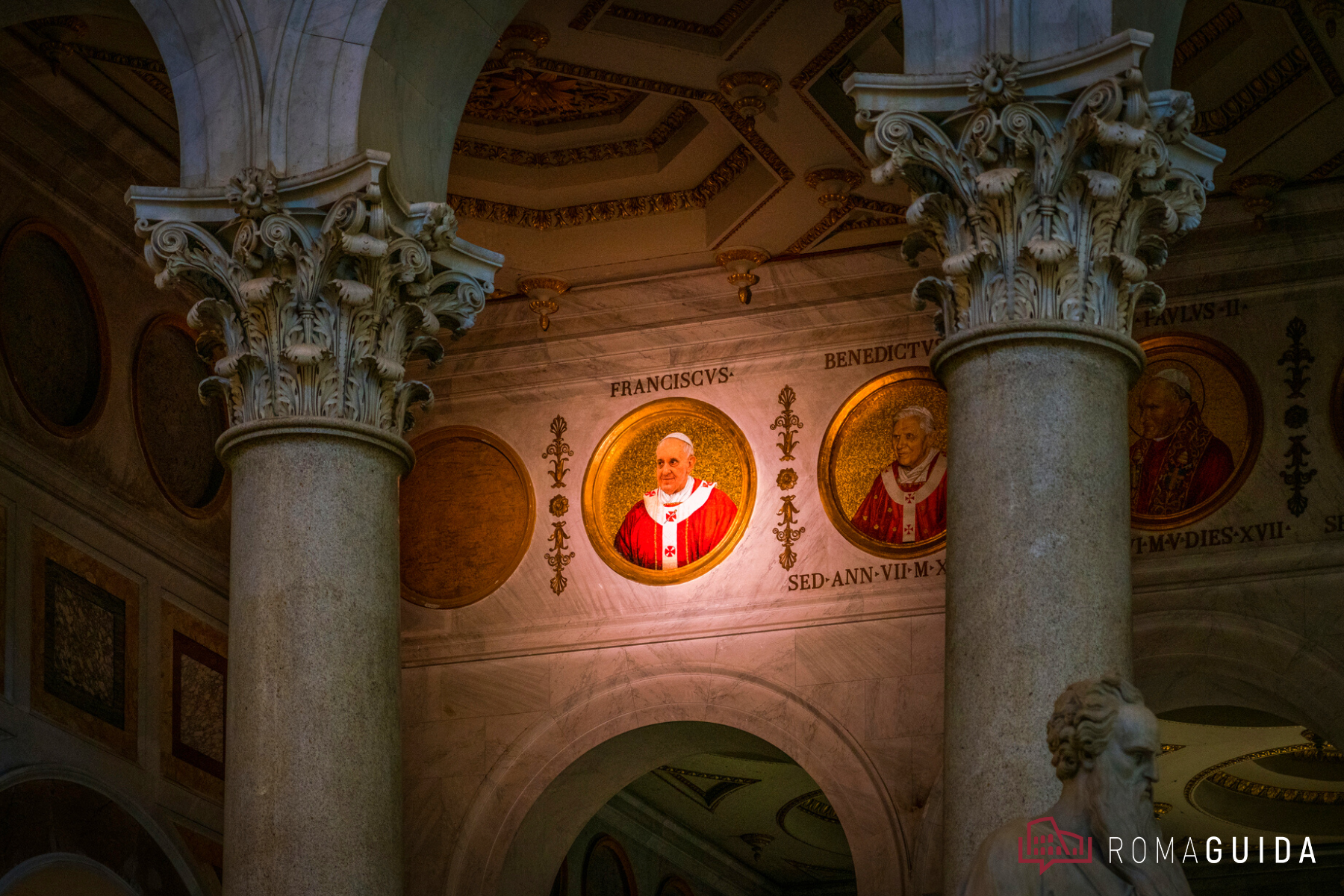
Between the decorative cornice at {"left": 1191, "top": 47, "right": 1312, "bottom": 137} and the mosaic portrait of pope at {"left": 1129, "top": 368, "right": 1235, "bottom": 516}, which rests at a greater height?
the decorative cornice at {"left": 1191, "top": 47, "right": 1312, "bottom": 137}

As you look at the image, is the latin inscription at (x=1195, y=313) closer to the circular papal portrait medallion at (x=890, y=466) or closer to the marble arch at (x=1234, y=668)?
the circular papal portrait medallion at (x=890, y=466)

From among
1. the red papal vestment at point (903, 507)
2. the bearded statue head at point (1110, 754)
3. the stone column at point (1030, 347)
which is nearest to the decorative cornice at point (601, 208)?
the red papal vestment at point (903, 507)

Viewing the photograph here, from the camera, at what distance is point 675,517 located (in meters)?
14.9

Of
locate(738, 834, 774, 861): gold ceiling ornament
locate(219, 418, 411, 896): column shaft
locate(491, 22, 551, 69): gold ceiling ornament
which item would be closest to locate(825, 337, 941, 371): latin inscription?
locate(491, 22, 551, 69): gold ceiling ornament

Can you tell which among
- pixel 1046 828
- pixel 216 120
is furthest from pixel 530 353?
pixel 1046 828

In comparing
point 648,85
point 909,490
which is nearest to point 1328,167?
point 909,490

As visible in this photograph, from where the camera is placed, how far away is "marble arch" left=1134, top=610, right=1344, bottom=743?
1305 centimetres

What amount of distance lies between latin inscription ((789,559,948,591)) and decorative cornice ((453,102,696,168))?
113 inches

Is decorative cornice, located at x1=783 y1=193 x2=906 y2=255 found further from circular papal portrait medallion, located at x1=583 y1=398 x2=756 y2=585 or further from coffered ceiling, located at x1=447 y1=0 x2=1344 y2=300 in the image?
circular papal portrait medallion, located at x1=583 y1=398 x2=756 y2=585

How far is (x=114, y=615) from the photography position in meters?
13.3

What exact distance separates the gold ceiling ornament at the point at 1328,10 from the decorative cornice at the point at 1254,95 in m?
0.39

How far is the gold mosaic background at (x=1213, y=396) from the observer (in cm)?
1362

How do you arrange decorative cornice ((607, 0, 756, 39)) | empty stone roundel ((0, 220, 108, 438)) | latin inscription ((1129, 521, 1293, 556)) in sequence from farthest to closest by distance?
1. latin inscription ((1129, 521, 1293, 556))
2. decorative cornice ((607, 0, 756, 39))
3. empty stone roundel ((0, 220, 108, 438))

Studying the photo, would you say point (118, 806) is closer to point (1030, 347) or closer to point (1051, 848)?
point (1030, 347)
